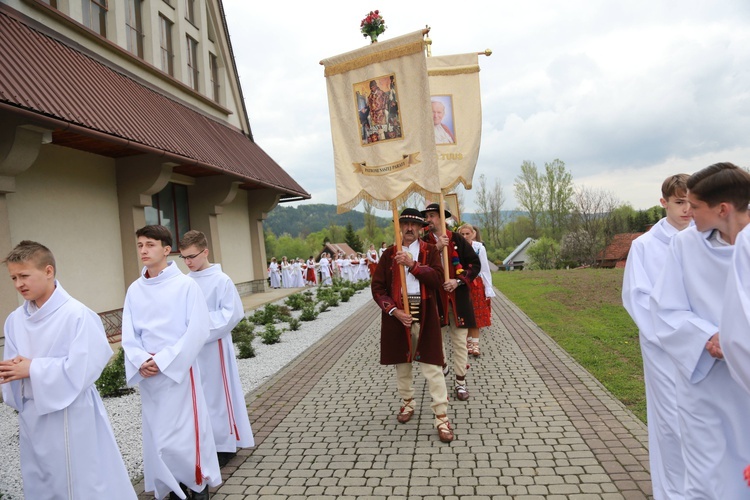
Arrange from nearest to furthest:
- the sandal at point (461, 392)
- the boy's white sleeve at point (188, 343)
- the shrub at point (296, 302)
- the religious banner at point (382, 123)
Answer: the boy's white sleeve at point (188, 343), the religious banner at point (382, 123), the sandal at point (461, 392), the shrub at point (296, 302)

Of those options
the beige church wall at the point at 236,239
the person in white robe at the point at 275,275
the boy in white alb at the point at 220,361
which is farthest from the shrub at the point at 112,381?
the person in white robe at the point at 275,275

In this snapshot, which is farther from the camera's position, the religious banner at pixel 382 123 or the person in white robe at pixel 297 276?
the person in white robe at pixel 297 276

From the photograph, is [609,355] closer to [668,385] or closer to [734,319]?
[668,385]

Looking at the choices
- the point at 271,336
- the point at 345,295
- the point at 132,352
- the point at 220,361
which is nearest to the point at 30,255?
the point at 132,352

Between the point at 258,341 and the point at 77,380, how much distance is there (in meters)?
8.74

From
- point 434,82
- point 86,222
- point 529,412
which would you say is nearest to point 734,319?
point 529,412

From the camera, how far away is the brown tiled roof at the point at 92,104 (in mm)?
8406

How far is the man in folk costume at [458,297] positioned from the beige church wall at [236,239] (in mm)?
13189

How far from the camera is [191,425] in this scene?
Answer: 3936 mm

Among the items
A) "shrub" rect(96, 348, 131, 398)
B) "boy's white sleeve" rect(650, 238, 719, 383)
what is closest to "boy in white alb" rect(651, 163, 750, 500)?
"boy's white sleeve" rect(650, 238, 719, 383)

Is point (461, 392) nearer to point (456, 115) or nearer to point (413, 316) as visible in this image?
point (413, 316)

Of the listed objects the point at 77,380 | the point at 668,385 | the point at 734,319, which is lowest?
the point at 668,385

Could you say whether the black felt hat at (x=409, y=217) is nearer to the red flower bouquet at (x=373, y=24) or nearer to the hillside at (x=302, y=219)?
the red flower bouquet at (x=373, y=24)

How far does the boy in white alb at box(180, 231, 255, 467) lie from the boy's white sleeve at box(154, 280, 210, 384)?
62cm
